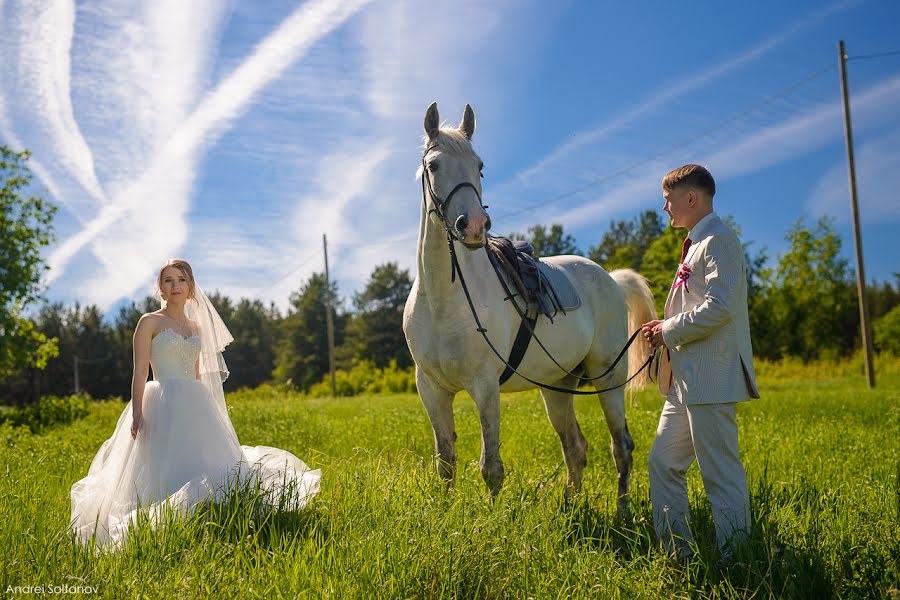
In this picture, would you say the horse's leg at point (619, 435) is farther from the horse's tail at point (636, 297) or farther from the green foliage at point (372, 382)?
the green foliage at point (372, 382)

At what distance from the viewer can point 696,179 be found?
3.58 metres

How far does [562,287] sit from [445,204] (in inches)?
70.6

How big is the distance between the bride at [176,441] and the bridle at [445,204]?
74.2 inches

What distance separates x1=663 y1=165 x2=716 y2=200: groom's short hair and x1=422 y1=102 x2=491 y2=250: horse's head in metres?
1.15

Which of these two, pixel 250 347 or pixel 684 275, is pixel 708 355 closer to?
pixel 684 275

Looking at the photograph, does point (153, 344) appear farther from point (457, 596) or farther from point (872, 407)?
point (872, 407)

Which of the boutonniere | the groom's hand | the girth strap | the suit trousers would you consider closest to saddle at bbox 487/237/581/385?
the girth strap

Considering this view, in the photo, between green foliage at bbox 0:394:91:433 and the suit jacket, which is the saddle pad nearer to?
the suit jacket

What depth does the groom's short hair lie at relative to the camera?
140 inches

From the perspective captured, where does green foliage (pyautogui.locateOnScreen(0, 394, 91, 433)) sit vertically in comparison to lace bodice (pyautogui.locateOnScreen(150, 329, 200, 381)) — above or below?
below

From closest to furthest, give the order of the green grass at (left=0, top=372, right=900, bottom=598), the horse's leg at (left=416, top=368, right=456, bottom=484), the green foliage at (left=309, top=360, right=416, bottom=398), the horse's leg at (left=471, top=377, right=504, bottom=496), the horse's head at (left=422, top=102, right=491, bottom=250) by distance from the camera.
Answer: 1. the green grass at (left=0, top=372, right=900, bottom=598)
2. the horse's head at (left=422, top=102, right=491, bottom=250)
3. the horse's leg at (left=471, top=377, right=504, bottom=496)
4. the horse's leg at (left=416, top=368, right=456, bottom=484)
5. the green foliage at (left=309, top=360, right=416, bottom=398)

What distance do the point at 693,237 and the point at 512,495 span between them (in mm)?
1898

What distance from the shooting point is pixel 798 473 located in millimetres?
Result: 5434

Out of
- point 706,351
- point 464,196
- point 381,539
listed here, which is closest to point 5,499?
point 381,539
